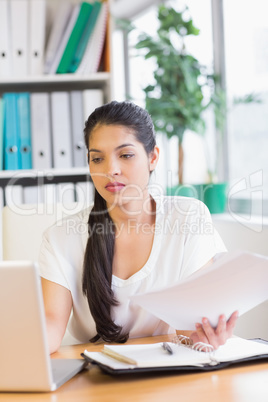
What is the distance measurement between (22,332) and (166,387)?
0.26 meters

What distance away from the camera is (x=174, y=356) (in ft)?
3.36

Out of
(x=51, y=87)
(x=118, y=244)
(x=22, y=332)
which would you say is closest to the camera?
(x=22, y=332)

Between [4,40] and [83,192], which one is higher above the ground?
[4,40]

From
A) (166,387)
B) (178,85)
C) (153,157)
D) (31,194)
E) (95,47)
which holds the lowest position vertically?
(166,387)

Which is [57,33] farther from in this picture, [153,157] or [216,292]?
[216,292]

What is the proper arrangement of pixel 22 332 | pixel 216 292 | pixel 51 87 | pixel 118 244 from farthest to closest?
pixel 51 87 → pixel 118 244 → pixel 216 292 → pixel 22 332

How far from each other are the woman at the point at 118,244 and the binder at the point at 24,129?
77 centimetres

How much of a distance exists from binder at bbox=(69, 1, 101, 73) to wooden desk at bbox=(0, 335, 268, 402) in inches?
60.9

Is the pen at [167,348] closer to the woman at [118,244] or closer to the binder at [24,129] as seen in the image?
the woman at [118,244]

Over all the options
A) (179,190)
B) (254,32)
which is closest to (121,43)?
(254,32)

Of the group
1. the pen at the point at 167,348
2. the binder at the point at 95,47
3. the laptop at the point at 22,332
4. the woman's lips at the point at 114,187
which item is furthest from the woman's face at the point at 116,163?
the binder at the point at 95,47

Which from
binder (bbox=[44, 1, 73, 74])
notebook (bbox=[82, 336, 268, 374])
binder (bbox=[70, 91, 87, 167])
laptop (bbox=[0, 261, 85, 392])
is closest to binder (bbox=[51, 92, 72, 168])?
binder (bbox=[70, 91, 87, 167])

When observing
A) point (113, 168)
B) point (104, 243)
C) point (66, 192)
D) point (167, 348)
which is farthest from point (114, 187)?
point (66, 192)

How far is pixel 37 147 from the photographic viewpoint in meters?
2.27
